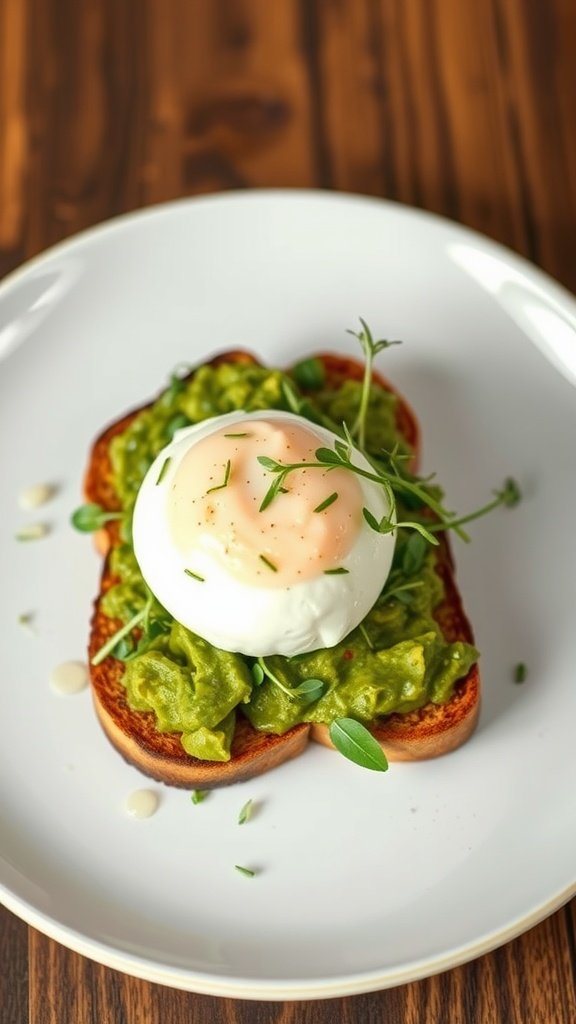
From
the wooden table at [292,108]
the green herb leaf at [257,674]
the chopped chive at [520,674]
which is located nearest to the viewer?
Result: the green herb leaf at [257,674]

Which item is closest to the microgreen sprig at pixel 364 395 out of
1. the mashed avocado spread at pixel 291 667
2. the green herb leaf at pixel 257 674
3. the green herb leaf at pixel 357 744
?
the mashed avocado spread at pixel 291 667

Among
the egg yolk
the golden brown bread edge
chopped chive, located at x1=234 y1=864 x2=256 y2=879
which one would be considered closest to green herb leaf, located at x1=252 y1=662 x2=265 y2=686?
the golden brown bread edge

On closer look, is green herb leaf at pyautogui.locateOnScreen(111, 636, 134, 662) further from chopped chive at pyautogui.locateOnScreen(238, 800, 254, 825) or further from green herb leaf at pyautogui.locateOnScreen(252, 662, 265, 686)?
chopped chive at pyautogui.locateOnScreen(238, 800, 254, 825)

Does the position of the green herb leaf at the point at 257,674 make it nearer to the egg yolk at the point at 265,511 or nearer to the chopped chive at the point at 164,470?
the egg yolk at the point at 265,511

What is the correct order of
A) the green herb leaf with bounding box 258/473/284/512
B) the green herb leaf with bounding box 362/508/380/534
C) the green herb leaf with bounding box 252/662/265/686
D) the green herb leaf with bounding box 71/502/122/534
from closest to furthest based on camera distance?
1. the green herb leaf with bounding box 258/473/284/512
2. the green herb leaf with bounding box 362/508/380/534
3. the green herb leaf with bounding box 252/662/265/686
4. the green herb leaf with bounding box 71/502/122/534

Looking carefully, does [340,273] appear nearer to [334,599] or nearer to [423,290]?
[423,290]

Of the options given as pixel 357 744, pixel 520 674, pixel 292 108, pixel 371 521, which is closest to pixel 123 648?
pixel 357 744
